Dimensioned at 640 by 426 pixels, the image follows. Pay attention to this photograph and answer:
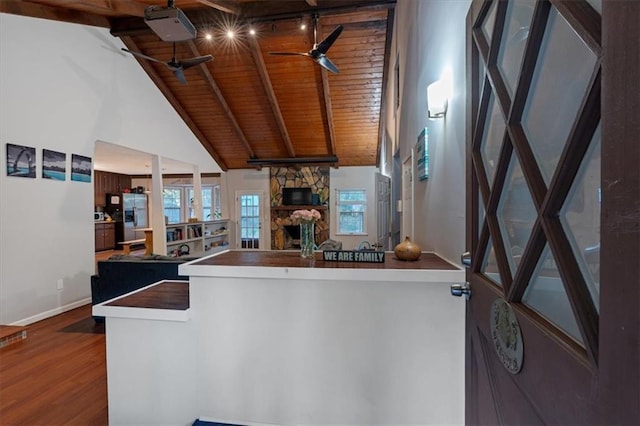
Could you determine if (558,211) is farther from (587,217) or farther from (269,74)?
(269,74)

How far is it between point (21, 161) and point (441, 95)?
4.58m

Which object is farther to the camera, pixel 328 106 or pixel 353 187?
pixel 353 187

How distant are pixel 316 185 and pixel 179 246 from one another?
405 cm

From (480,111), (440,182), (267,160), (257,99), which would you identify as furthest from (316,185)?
(480,111)

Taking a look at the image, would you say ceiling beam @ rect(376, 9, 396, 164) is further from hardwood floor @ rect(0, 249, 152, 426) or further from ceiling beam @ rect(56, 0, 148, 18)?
hardwood floor @ rect(0, 249, 152, 426)

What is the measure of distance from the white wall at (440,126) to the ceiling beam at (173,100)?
16.4ft

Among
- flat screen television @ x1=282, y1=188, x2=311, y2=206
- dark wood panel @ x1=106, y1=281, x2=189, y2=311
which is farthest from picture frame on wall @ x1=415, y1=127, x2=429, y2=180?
flat screen television @ x1=282, y1=188, x2=311, y2=206

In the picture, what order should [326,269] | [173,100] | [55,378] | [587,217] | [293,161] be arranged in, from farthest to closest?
1. [293,161]
2. [173,100]
3. [55,378]
4. [326,269]
5. [587,217]

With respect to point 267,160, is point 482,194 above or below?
below

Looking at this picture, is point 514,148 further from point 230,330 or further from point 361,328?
point 230,330

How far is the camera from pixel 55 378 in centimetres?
253

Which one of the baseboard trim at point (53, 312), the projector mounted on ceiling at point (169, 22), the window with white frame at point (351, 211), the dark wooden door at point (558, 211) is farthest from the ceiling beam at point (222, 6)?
the window with white frame at point (351, 211)

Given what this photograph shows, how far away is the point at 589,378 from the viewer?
50cm

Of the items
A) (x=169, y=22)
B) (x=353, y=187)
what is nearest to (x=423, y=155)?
(x=169, y=22)
